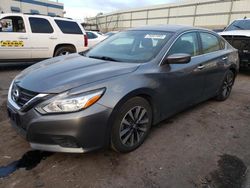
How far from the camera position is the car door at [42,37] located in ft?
26.0

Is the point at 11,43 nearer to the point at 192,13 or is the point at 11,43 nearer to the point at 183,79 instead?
the point at 183,79

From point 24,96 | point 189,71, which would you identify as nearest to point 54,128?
point 24,96

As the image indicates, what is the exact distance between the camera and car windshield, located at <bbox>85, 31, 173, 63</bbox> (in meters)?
3.32

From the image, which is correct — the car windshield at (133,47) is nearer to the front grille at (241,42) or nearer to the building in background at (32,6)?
the front grille at (241,42)

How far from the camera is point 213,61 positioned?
4.31m

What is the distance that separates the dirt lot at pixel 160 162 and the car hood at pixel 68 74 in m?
0.90

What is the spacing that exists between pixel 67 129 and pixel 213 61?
3.05 meters

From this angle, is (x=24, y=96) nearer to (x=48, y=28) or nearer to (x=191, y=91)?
(x=191, y=91)

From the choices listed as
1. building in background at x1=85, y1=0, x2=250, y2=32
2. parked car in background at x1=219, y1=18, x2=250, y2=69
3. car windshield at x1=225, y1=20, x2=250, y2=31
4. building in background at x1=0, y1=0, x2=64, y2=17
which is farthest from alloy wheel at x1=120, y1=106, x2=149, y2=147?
building in background at x1=0, y1=0, x2=64, y2=17

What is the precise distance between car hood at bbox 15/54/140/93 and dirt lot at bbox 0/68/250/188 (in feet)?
2.97

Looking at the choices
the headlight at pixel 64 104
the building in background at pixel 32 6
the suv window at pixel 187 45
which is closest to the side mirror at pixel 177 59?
the suv window at pixel 187 45

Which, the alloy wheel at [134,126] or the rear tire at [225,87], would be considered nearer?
the alloy wheel at [134,126]

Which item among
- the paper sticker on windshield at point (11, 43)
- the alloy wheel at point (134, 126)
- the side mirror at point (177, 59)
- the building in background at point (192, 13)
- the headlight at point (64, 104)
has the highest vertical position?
the building in background at point (192, 13)

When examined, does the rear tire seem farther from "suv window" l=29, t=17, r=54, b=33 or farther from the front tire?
"suv window" l=29, t=17, r=54, b=33
